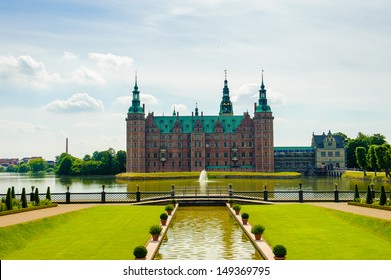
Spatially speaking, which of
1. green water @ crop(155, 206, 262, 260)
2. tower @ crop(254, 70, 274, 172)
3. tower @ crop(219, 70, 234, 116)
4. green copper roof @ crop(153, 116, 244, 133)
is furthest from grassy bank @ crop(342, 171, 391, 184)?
green water @ crop(155, 206, 262, 260)

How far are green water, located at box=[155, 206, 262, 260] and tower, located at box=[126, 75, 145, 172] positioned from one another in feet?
321

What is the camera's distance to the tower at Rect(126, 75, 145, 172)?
424 feet

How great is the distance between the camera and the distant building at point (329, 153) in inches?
5404

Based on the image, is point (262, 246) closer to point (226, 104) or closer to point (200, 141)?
point (200, 141)

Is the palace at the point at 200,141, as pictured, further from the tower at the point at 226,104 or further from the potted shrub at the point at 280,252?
the potted shrub at the point at 280,252

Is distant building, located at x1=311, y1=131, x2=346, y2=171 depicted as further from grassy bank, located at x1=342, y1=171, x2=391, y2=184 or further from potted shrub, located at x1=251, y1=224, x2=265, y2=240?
potted shrub, located at x1=251, y1=224, x2=265, y2=240

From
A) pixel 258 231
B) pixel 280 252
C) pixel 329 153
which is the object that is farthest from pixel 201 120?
pixel 280 252

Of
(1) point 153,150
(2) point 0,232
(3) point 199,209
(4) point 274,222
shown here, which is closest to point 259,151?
(1) point 153,150

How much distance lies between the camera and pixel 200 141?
433ft

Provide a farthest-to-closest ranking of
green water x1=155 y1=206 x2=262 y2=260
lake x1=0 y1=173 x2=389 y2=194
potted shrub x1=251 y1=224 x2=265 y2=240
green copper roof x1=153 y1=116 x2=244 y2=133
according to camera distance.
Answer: green copper roof x1=153 y1=116 x2=244 y2=133
lake x1=0 y1=173 x2=389 y2=194
potted shrub x1=251 y1=224 x2=265 y2=240
green water x1=155 y1=206 x2=262 y2=260

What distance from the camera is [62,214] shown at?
2888 centimetres

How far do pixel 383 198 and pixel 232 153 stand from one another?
102m

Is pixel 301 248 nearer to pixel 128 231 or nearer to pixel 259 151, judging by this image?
pixel 128 231

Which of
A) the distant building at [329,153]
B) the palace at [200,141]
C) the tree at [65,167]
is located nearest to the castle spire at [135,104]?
the palace at [200,141]
